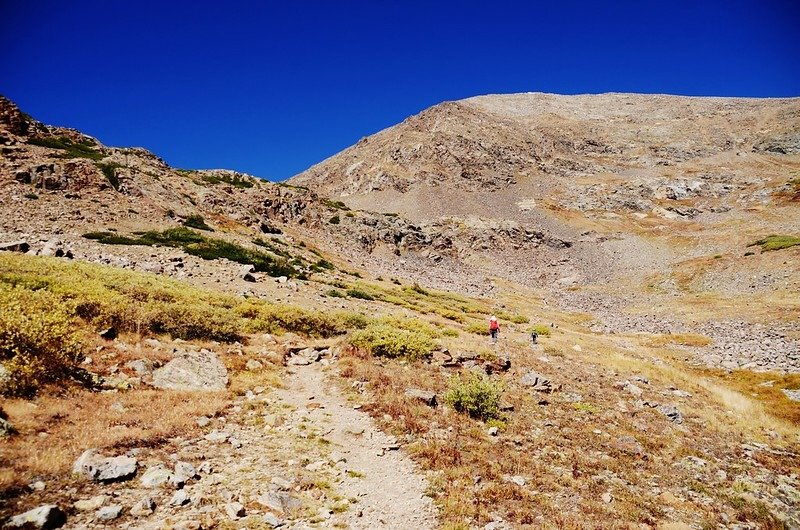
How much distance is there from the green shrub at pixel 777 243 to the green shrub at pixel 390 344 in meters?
72.1

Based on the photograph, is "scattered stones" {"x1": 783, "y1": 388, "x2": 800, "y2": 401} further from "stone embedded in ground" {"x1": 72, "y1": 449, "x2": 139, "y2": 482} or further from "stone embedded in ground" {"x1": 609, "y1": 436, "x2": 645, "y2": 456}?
"stone embedded in ground" {"x1": 72, "y1": 449, "x2": 139, "y2": 482}

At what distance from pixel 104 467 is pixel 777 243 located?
87.6 metres

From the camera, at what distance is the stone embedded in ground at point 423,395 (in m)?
13.7

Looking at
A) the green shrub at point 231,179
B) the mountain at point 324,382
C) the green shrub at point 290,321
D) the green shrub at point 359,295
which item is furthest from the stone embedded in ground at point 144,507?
the green shrub at point 231,179

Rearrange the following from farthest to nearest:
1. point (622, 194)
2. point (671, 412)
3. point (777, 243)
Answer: point (622, 194) < point (777, 243) < point (671, 412)

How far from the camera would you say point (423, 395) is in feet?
45.5

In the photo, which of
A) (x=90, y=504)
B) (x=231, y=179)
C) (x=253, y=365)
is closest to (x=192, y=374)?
(x=253, y=365)

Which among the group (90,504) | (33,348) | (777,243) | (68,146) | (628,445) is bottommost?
(628,445)

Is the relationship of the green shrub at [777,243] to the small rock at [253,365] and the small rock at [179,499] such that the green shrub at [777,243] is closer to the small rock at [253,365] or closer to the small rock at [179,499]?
the small rock at [253,365]

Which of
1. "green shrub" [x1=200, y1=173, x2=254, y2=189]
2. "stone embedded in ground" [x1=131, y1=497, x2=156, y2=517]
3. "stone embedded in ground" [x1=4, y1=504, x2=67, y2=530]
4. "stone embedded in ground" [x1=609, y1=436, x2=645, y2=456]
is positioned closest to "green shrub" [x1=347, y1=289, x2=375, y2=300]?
"stone embedded in ground" [x1=609, y1=436, x2=645, y2=456]

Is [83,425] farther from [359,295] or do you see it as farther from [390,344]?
[359,295]

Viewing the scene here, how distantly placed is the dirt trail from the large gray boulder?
2.05 meters

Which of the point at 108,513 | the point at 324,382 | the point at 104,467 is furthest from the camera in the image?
the point at 324,382

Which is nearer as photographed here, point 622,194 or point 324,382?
point 324,382
